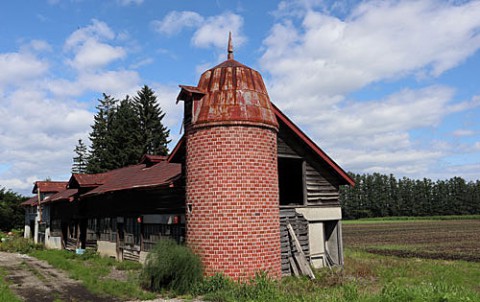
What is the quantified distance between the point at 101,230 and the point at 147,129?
27398 mm

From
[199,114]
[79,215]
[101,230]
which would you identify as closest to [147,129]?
[79,215]

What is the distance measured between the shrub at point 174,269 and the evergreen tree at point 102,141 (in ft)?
122

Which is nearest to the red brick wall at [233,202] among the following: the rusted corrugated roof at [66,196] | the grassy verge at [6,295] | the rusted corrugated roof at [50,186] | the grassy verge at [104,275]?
the grassy verge at [104,275]

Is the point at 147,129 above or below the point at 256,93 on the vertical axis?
above

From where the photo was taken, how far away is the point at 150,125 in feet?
157

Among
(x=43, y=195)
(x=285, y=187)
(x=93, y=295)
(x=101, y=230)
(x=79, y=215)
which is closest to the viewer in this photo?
(x=93, y=295)

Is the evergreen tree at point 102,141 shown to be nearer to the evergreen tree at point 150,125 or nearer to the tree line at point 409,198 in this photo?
the evergreen tree at point 150,125

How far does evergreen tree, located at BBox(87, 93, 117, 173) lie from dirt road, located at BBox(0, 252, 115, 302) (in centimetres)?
2891

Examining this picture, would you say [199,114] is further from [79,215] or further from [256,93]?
[79,215]

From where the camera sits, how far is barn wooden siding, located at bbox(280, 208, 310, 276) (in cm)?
1330

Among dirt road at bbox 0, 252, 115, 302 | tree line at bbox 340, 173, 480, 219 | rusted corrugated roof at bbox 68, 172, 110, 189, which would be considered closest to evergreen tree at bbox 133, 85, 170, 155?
rusted corrugated roof at bbox 68, 172, 110, 189

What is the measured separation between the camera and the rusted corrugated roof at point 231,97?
38.7ft

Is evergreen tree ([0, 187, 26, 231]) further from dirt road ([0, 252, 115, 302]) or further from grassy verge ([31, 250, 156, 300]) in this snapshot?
dirt road ([0, 252, 115, 302])

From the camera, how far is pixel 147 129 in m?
47.9
